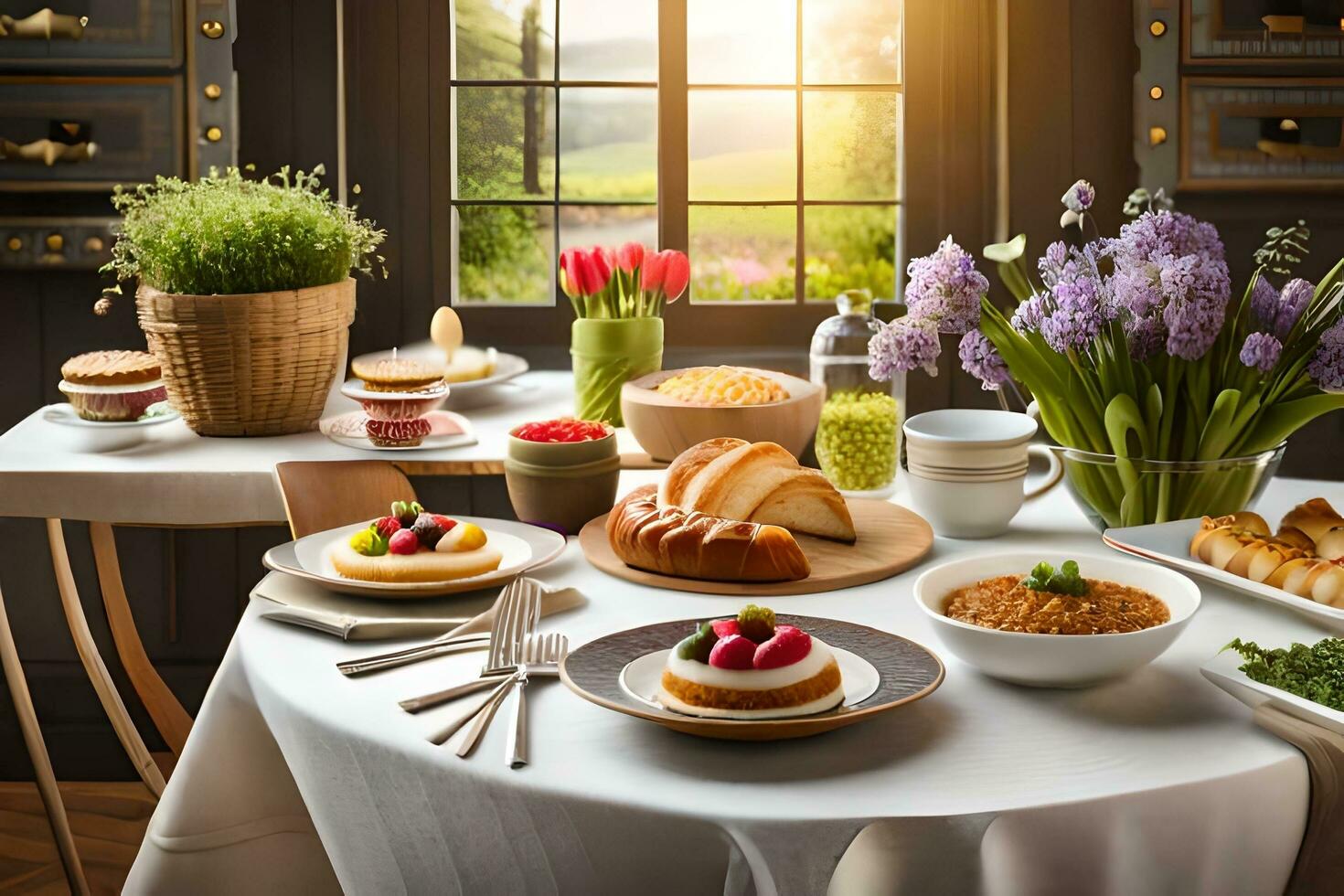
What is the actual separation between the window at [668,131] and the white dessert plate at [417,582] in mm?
1737

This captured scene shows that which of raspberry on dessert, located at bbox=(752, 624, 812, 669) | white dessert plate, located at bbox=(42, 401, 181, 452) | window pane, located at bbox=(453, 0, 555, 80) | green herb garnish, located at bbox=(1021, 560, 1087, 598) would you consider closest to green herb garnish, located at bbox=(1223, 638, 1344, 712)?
green herb garnish, located at bbox=(1021, 560, 1087, 598)

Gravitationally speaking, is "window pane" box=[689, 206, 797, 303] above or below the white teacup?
above

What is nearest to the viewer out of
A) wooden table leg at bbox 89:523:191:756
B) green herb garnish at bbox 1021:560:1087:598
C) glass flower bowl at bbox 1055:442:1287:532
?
green herb garnish at bbox 1021:560:1087:598

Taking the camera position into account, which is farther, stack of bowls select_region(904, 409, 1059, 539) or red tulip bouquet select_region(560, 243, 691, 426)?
red tulip bouquet select_region(560, 243, 691, 426)

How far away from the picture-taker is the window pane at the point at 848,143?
127 inches

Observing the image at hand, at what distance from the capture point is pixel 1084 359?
156cm

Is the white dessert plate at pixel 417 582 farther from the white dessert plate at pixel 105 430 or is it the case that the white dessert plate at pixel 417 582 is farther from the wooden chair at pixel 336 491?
the white dessert plate at pixel 105 430

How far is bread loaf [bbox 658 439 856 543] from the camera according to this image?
154 cm

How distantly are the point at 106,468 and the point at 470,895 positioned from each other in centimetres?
132

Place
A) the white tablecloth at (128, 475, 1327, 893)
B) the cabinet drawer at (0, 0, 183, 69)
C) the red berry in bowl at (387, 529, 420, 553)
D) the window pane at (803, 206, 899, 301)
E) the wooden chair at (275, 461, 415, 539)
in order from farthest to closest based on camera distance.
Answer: the window pane at (803, 206, 899, 301) → the cabinet drawer at (0, 0, 183, 69) → the wooden chair at (275, 461, 415, 539) → the red berry in bowl at (387, 529, 420, 553) → the white tablecloth at (128, 475, 1327, 893)

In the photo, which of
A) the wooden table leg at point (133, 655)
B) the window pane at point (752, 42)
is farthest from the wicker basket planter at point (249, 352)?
the window pane at point (752, 42)

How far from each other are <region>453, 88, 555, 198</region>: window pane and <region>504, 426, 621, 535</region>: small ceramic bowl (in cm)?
168

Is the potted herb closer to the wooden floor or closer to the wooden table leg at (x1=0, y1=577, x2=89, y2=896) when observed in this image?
the wooden table leg at (x1=0, y1=577, x2=89, y2=896)

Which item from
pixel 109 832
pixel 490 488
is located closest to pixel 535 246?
pixel 490 488
